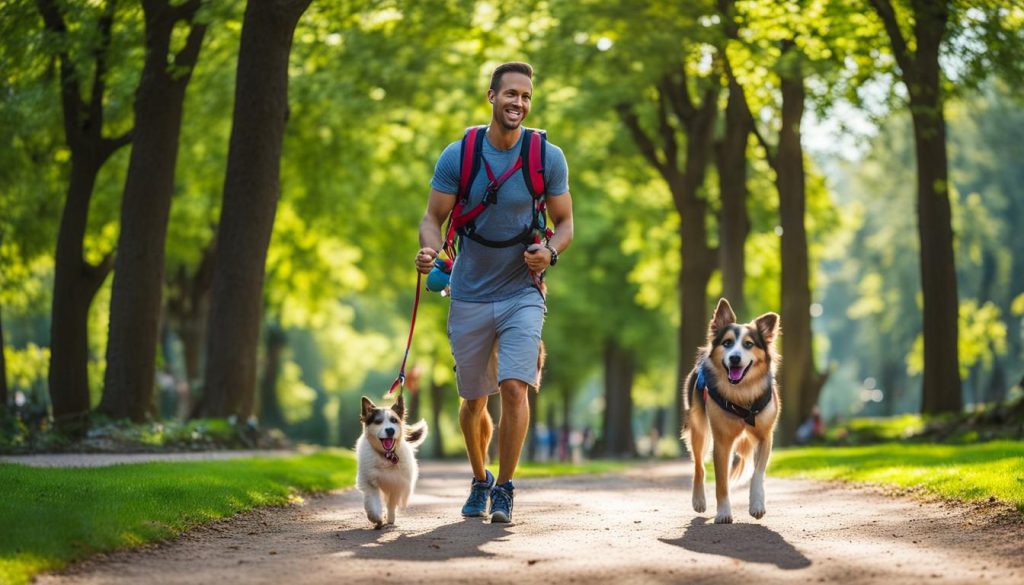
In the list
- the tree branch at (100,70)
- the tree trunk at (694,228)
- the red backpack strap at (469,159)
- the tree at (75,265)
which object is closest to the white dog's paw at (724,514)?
the red backpack strap at (469,159)

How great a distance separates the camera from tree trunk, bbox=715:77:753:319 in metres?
27.2

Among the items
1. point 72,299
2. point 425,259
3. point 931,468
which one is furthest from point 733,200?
point 425,259

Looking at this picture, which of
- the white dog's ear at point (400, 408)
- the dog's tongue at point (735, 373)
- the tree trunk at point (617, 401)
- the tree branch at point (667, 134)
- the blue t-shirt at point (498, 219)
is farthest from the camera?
the tree trunk at point (617, 401)

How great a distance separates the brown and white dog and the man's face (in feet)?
6.33

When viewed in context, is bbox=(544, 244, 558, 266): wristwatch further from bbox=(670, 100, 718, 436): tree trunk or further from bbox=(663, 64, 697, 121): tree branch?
bbox=(663, 64, 697, 121): tree branch

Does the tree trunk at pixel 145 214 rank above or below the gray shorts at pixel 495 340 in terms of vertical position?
above

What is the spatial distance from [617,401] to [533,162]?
36597mm

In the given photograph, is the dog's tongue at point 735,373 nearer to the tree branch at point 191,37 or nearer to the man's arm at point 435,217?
the man's arm at point 435,217

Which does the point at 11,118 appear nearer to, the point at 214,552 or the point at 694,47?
the point at 694,47

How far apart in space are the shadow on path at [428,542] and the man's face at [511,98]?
8.88 ft

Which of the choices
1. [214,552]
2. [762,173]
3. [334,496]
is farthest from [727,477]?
[762,173]

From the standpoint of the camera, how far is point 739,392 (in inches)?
399

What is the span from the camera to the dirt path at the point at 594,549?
7273mm

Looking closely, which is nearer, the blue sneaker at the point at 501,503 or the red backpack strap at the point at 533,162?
the red backpack strap at the point at 533,162
